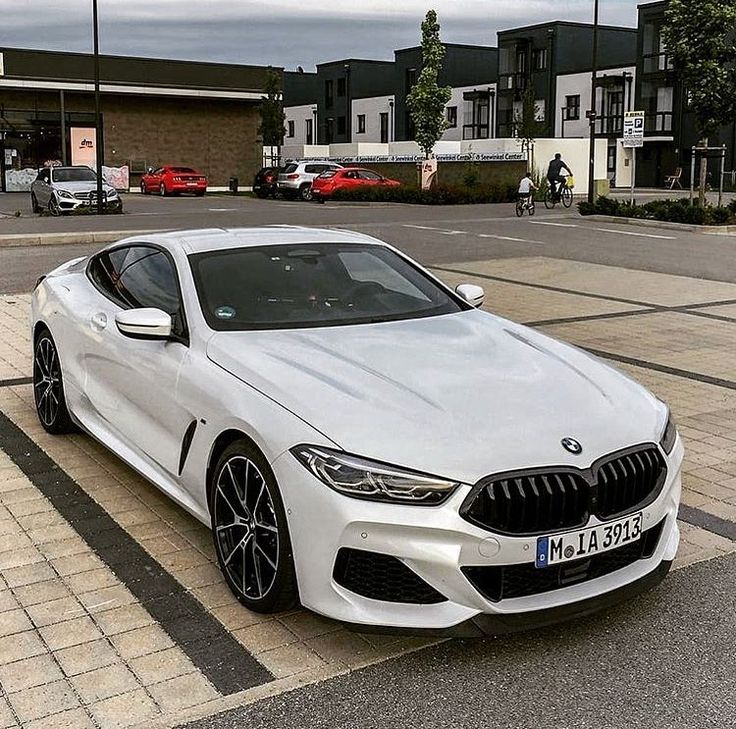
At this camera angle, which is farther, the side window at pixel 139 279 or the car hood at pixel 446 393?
the side window at pixel 139 279

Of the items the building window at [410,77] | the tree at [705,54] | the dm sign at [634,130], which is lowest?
the dm sign at [634,130]

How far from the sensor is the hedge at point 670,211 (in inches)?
986

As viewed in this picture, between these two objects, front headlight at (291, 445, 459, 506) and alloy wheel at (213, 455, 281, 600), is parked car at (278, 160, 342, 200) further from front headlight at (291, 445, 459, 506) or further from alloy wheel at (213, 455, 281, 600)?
front headlight at (291, 445, 459, 506)

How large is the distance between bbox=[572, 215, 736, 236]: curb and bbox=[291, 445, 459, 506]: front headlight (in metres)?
22.2

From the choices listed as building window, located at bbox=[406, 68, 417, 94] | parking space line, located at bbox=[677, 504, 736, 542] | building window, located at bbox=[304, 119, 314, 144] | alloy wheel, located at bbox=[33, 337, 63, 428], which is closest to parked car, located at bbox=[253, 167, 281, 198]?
building window, located at bbox=[406, 68, 417, 94]

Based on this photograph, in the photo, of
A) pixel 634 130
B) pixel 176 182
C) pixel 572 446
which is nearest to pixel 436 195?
pixel 634 130

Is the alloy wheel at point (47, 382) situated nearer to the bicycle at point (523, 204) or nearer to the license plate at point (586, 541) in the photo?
the license plate at point (586, 541)

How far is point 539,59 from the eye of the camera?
213 ft

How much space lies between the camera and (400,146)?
58812mm

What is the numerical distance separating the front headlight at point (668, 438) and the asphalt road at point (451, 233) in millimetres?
10788

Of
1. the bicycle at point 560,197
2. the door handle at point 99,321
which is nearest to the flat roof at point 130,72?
the bicycle at point 560,197

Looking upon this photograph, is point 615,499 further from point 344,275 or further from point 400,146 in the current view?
point 400,146

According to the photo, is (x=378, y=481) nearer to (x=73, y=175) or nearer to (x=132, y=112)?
(x=73, y=175)

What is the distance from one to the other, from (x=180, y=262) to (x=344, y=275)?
2.72 feet
